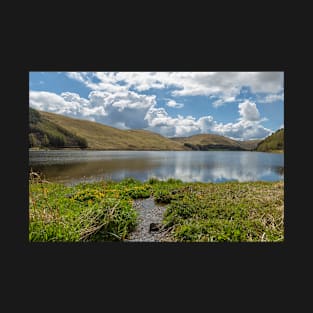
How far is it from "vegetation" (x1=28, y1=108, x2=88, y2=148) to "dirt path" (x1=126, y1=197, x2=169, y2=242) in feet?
8.75

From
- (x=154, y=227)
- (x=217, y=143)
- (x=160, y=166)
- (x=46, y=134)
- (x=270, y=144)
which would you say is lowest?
(x=154, y=227)

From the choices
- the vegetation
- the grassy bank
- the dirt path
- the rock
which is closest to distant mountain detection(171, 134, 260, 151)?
the grassy bank

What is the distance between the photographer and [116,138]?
25.2 ft

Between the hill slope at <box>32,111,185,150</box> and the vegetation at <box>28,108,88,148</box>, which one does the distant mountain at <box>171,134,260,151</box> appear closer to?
the hill slope at <box>32,111,185,150</box>

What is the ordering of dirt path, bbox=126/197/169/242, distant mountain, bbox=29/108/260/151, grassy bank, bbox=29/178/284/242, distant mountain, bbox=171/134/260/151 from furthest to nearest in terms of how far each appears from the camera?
distant mountain, bbox=171/134/260/151 < distant mountain, bbox=29/108/260/151 < dirt path, bbox=126/197/169/242 < grassy bank, bbox=29/178/284/242

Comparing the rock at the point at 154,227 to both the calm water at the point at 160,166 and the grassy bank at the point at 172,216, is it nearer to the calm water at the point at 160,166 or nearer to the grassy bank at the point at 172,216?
the grassy bank at the point at 172,216

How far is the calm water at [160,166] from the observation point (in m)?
5.94

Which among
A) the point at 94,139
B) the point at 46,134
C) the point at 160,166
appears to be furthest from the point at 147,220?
the point at 94,139

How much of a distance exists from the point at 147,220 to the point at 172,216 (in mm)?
556

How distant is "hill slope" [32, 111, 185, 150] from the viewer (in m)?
6.12

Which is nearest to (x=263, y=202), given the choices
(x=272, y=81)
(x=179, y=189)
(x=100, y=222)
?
(x=179, y=189)

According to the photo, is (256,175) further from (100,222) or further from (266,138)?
(100,222)

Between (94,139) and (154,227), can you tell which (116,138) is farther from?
(154,227)

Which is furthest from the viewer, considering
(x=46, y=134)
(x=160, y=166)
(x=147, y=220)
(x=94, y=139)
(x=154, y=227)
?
(x=94, y=139)
